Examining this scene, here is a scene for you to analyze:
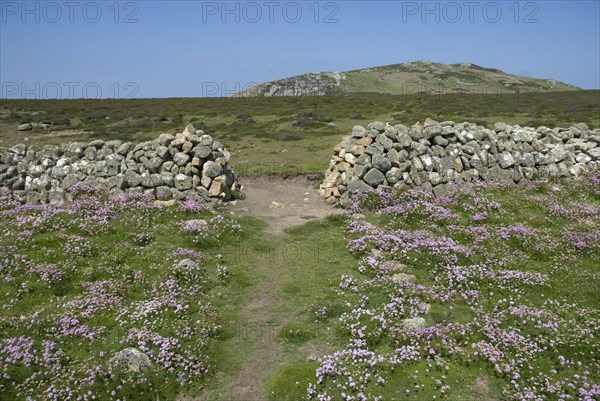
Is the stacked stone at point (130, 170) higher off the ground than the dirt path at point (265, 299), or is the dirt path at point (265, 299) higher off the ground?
the stacked stone at point (130, 170)

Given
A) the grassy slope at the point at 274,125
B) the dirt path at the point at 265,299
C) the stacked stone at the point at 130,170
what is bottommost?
the dirt path at the point at 265,299

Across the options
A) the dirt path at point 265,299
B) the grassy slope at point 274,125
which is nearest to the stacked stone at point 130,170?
the dirt path at point 265,299

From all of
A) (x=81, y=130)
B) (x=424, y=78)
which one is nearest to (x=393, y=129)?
(x=81, y=130)

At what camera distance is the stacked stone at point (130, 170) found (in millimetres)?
20956

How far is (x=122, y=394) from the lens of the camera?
30.7ft

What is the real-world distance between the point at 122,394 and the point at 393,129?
18.1 metres

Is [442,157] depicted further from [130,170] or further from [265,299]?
[130,170]

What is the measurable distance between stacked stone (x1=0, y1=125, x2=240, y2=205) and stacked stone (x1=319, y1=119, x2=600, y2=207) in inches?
256

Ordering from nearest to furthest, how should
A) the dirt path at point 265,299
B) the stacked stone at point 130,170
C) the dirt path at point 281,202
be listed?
the dirt path at point 265,299
the dirt path at point 281,202
the stacked stone at point 130,170

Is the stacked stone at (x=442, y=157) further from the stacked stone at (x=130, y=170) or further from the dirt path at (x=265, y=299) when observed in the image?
the stacked stone at (x=130, y=170)

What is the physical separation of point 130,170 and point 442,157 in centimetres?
1628

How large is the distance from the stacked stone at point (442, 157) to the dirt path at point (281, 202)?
1.10 m

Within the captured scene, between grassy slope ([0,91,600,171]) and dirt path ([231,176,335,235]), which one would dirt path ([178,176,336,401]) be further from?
grassy slope ([0,91,600,171])

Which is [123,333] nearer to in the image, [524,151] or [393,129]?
[393,129]
